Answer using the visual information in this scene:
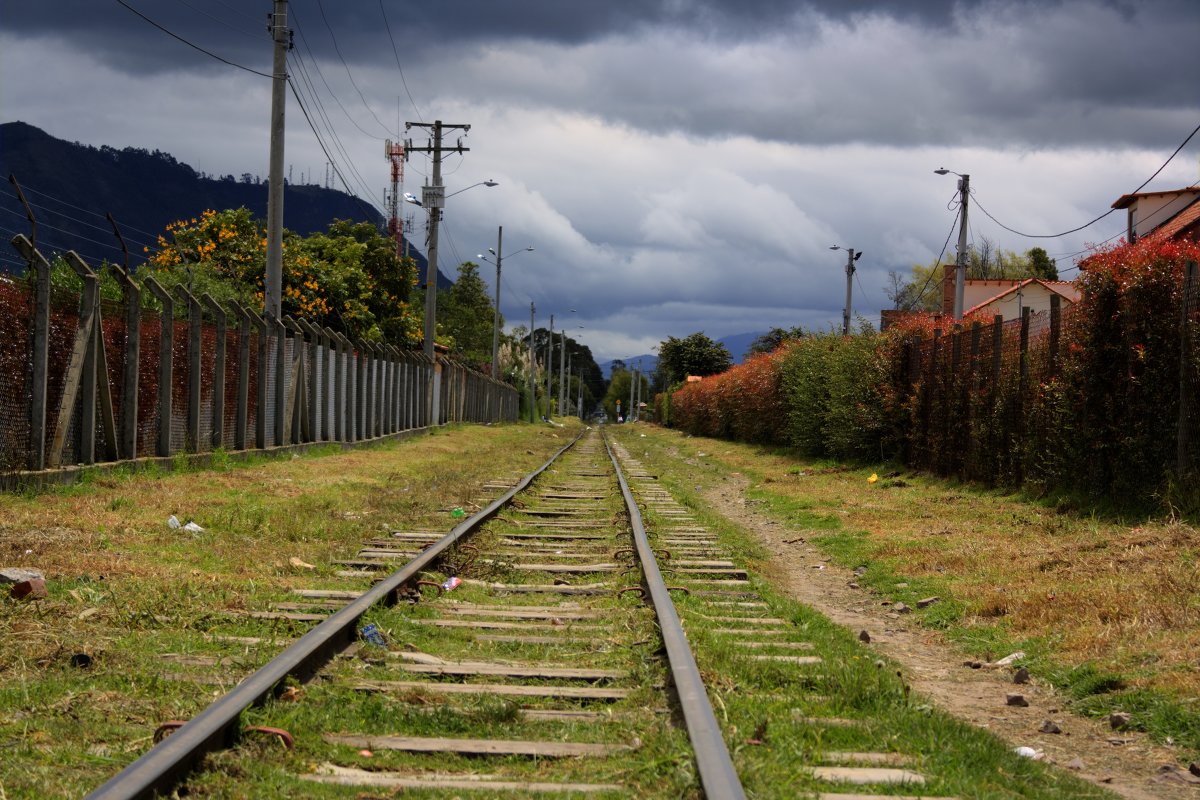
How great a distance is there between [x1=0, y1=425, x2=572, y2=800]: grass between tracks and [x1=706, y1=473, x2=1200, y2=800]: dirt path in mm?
3456

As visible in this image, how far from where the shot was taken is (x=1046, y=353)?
12406mm

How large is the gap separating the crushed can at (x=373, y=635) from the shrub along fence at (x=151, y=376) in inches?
240

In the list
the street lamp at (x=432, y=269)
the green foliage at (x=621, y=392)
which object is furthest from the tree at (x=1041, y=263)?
the green foliage at (x=621, y=392)

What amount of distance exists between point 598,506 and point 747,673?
28.6 ft

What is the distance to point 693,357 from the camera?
92.1 metres

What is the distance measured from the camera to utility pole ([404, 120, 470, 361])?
121ft

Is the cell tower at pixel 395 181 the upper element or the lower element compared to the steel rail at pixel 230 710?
upper

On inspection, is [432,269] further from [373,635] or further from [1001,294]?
[373,635]

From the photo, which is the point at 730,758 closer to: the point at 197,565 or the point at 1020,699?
the point at 1020,699

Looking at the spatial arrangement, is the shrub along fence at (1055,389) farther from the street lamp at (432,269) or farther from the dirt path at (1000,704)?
the street lamp at (432,269)

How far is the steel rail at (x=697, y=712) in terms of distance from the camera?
3.51 metres

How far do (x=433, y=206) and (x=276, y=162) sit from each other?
2054 cm

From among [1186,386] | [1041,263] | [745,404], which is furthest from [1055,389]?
[1041,263]

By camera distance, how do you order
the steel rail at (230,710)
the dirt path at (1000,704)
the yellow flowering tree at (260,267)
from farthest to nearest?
1. the yellow flowering tree at (260,267)
2. the dirt path at (1000,704)
3. the steel rail at (230,710)
